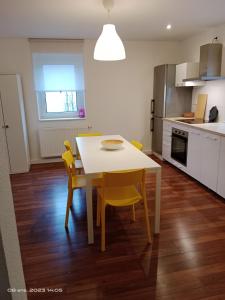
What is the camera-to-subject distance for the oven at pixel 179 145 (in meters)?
3.78

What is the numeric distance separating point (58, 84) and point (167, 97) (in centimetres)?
219

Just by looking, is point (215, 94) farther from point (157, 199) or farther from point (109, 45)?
point (157, 199)

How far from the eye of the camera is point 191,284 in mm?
1712

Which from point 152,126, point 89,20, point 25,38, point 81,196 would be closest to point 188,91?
point 152,126

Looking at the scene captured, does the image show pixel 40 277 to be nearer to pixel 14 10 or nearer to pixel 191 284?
pixel 191 284

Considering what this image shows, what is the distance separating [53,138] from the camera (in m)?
4.61

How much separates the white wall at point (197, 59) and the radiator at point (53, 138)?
2.50 metres

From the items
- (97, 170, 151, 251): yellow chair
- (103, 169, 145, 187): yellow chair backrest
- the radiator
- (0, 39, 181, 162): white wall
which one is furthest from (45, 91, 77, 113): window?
(103, 169, 145, 187): yellow chair backrest

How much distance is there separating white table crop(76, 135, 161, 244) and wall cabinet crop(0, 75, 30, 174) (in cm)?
179

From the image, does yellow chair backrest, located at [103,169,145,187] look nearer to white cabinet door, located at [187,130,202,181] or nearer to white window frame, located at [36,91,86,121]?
white cabinet door, located at [187,130,202,181]

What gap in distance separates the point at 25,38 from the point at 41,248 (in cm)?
370

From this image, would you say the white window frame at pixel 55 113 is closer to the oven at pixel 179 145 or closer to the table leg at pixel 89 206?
the oven at pixel 179 145

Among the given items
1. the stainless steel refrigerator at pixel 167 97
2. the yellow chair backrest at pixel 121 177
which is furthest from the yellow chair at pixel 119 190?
the stainless steel refrigerator at pixel 167 97

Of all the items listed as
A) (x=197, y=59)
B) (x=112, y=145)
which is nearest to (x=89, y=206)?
(x=112, y=145)
